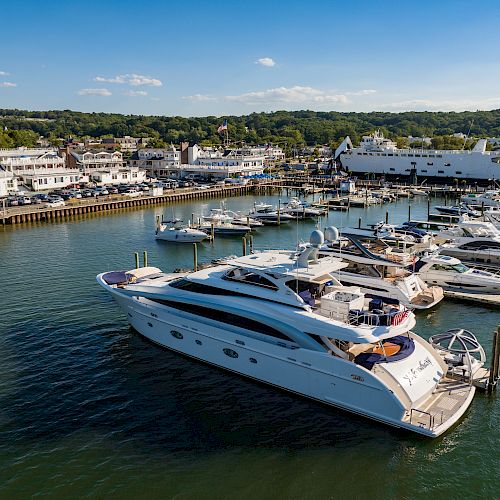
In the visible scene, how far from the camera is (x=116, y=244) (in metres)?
40.5

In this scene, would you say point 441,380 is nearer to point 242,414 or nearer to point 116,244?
point 242,414

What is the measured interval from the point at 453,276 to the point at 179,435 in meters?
19.0

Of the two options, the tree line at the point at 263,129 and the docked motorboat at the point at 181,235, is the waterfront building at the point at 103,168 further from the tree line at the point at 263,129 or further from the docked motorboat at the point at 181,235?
the tree line at the point at 263,129

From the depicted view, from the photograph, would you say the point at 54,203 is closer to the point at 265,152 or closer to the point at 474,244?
the point at 474,244

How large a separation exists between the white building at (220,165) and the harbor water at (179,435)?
69.1 metres

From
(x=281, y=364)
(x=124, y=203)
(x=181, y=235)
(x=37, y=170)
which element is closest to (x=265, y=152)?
(x=37, y=170)

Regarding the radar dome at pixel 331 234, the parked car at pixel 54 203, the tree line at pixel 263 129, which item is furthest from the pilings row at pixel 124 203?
the tree line at pixel 263 129

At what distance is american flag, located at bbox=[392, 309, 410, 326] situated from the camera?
15798 mm

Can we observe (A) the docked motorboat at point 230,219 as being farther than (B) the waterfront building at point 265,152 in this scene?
No

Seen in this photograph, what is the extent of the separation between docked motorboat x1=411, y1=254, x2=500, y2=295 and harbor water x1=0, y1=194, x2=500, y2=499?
14.0 feet

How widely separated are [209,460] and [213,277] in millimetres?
7429

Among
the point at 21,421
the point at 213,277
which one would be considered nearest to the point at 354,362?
the point at 213,277

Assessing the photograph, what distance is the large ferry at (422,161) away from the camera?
79.8 meters

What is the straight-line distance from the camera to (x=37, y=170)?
239 ft
